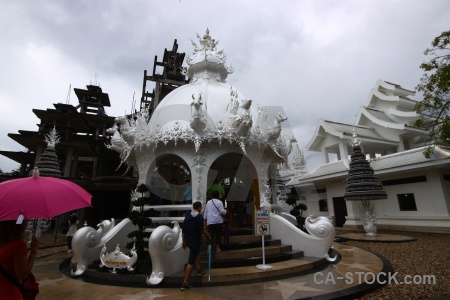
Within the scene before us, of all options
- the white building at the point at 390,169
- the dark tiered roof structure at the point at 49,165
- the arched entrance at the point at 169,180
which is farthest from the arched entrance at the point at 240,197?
the white building at the point at 390,169

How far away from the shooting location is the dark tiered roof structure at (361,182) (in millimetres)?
11464

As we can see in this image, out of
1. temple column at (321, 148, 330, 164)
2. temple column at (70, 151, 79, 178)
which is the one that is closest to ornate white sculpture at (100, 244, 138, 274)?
temple column at (321, 148, 330, 164)

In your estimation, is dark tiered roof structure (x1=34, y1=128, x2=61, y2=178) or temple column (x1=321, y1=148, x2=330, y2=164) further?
temple column (x1=321, y1=148, x2=330, y2=164)

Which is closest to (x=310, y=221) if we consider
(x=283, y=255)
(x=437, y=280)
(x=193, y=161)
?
(x=283, y=255)

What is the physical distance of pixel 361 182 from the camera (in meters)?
11.8

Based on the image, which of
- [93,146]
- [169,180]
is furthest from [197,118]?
[93,146]

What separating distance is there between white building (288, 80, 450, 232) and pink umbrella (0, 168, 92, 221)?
14.5 metres

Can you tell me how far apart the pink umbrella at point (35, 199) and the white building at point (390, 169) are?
47.6 feet

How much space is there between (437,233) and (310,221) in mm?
9604

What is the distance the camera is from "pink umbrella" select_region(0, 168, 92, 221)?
222 cm

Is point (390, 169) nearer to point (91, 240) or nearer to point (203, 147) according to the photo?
point (203, 147)

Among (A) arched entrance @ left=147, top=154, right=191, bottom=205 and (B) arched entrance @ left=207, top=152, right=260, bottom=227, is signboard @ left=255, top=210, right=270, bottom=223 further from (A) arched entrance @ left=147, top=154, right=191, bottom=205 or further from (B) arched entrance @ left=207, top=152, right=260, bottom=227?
(A) arched entrance @ left=147, top=154, right=191, bottom=205

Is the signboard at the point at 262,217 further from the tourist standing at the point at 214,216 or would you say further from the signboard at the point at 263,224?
the tourist standing at the point at 214,216

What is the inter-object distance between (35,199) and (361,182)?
12.6 m
